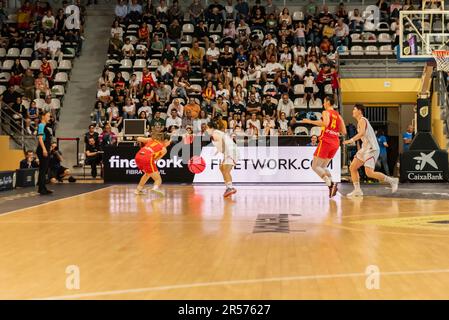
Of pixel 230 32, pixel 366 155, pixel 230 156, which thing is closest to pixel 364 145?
pixel 366 155

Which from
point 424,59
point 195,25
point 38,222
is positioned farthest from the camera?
point 195,25

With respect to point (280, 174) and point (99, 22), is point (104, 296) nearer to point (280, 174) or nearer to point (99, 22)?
point (280, 174)

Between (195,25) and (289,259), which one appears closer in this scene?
(289,259)

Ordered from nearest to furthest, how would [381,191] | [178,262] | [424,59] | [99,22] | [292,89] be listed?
1. [178,262]
2. [381,191]
3. [424,59]
4. [292,89]
5. [99,22]

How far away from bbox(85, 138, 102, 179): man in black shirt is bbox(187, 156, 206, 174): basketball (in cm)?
331

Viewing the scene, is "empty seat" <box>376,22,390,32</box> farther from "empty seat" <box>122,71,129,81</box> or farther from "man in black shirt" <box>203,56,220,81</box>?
"empty seat" <box>122,71,129,81</box>

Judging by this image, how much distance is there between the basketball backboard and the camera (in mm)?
20000

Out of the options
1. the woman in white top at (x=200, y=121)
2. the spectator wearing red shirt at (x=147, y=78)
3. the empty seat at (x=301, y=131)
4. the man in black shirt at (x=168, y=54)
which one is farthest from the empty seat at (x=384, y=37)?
the spectator wearing red shirt at (x=147, y=78)

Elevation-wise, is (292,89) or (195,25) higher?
(195,25)

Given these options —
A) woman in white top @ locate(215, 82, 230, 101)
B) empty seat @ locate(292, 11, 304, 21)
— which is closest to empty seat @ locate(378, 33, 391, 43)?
empty seat @ locate(292, 11, 304, 21)

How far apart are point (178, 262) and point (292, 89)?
17.9 meters

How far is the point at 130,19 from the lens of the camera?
1126 inches

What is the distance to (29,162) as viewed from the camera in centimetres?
2031
